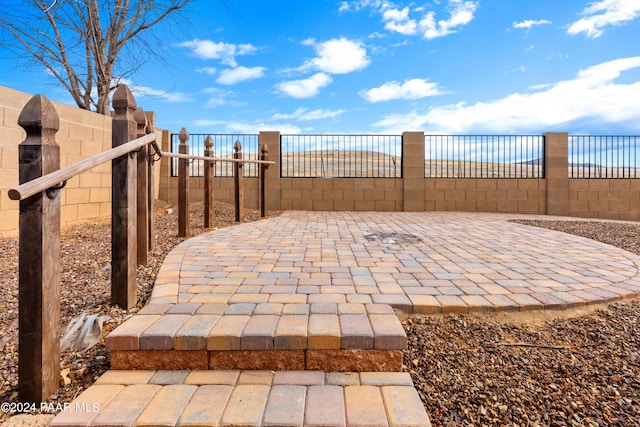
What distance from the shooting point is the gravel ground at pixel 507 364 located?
1.50 meters

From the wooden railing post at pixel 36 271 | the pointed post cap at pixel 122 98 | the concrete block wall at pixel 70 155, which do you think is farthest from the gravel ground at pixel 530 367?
the concrete block wall at pixel 70 155

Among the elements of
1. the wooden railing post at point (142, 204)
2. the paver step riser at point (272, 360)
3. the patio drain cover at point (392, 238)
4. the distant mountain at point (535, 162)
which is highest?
the distant mountain at point (535, 162)

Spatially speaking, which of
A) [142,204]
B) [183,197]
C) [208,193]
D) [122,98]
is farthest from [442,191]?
[122,98]

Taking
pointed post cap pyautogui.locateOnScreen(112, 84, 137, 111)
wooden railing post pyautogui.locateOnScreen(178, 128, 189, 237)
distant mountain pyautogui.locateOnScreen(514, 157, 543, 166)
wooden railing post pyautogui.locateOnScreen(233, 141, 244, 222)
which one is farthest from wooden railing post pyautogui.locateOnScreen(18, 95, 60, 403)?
distant mountain pyautogui.locateOnScreen(514, 157, 543, 166)

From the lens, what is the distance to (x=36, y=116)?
62.0 inches

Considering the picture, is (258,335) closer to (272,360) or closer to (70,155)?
(272,360)

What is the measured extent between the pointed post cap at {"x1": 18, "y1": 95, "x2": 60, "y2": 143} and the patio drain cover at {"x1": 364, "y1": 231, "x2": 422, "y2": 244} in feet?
12.1

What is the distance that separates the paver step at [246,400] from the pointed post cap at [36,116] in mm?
1186

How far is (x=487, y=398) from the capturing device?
1.57 meters

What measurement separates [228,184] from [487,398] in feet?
29.7

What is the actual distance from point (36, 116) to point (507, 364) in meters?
2.53

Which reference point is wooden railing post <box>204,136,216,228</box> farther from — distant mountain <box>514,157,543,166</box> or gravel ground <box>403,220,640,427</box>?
distant mountain <box>514,157,543,166</box>

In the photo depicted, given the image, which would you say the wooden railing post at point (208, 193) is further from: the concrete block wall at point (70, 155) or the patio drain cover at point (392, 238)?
the patio drain cover at point (392, 238)

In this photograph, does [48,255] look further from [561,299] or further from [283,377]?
[561,299]
